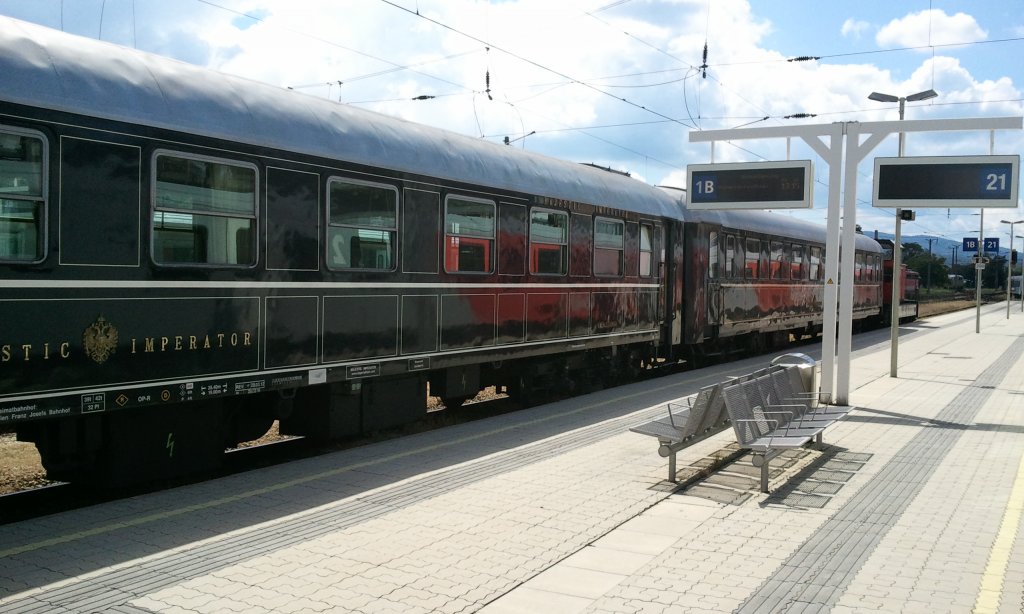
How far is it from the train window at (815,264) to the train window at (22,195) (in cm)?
2244

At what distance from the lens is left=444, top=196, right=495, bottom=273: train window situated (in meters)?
10.7

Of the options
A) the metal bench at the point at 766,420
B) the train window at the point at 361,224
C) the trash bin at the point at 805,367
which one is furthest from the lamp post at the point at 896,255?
the train window at the point at 361,224

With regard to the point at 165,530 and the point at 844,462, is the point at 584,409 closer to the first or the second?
the point at 844,462

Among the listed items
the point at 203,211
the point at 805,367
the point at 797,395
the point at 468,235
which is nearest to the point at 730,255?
the point at 805,367

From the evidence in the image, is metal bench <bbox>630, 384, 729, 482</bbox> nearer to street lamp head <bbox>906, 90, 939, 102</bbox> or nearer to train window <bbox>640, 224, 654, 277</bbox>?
train window <bbox>640, 224, 654, 277</bbox>

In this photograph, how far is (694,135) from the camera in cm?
1350

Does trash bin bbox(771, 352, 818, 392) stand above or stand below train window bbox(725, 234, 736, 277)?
below

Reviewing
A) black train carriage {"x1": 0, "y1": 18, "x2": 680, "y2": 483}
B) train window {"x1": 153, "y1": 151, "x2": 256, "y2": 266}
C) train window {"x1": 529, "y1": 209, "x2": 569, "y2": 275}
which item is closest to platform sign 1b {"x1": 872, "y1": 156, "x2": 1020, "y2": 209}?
train window {"x1": 529, "y1": 209, "x2": 569, "y2": 275}

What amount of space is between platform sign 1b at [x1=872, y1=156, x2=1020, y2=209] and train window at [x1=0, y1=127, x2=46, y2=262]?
10096 millimetres

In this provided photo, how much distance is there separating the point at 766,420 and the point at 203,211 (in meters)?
5.45

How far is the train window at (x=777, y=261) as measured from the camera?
2239cm

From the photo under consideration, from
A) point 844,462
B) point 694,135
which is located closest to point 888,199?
point 694,135

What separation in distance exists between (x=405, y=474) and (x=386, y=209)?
114 inches

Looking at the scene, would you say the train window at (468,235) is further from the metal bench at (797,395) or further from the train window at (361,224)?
the metal bench at (797,395)
